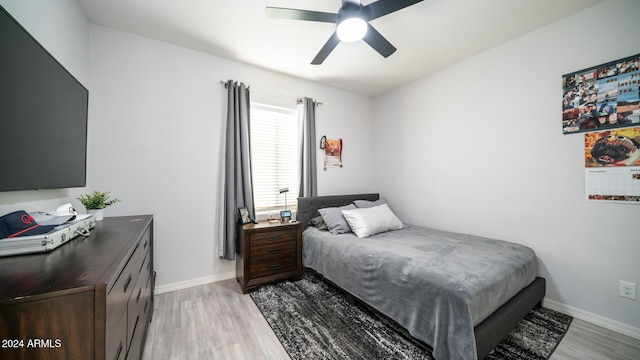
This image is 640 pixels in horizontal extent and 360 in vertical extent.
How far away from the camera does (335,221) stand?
2.80 meters

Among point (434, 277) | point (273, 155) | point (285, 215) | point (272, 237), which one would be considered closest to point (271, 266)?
point (272, 237)

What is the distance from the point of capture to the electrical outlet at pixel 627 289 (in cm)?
180

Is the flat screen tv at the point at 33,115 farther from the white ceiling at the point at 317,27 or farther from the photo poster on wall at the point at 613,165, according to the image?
the photo poster on wall at the point at 613,165

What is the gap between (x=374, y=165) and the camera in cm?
410

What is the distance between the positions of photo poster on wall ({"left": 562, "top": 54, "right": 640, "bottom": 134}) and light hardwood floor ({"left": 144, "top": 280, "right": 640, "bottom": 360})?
5.57 feet

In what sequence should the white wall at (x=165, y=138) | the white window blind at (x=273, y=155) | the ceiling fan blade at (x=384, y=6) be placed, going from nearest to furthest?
the ceiling fan blade at (x=384, y=6)
the white wall at (x=165, y=138)
the white window blind at (x=273, y=155)

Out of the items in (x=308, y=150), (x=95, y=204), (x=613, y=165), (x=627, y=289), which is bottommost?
(x=627, y=289)

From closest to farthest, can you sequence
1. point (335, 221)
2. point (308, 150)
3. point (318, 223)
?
point (335, 221), point (318, 223), point (308, 150)

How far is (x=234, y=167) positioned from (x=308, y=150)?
1063 mm

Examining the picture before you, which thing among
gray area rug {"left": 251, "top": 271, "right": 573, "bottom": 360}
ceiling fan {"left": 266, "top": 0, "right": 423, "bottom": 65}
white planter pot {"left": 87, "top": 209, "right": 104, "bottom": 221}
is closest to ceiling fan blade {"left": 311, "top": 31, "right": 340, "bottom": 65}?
ceiling fan {"left": 266, "top": 0, "right": 423, "bottom": 65}

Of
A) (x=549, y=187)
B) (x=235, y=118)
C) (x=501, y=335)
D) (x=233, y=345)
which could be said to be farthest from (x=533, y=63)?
(x=233, y=345)

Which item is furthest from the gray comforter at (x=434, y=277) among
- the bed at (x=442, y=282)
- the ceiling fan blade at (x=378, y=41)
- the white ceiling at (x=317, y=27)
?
the white ceiling at (x=317, y=27)

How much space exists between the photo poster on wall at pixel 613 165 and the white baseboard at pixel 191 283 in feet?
12.2

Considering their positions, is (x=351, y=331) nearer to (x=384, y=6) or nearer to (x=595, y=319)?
(x=595, y=319)
